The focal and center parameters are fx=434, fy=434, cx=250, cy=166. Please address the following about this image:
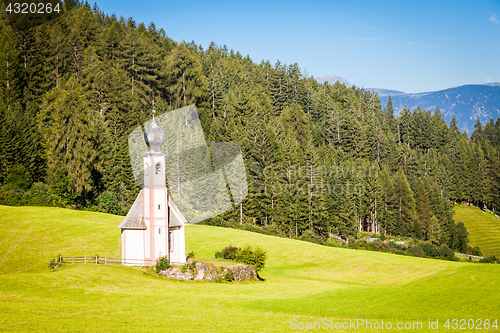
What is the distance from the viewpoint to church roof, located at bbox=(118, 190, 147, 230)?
32219mm

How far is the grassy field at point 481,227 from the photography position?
84.4 meters

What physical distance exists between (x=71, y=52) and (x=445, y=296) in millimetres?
63900

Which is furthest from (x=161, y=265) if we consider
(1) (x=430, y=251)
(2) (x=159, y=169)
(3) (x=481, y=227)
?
(3) (x=481, y=227)

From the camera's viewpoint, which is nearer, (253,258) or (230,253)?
(253,258)

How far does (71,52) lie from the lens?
67.9m

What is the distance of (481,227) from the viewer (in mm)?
96188

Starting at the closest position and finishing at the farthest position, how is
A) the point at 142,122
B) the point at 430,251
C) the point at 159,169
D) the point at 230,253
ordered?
1. the point at 159,169
2. the point at 230,253
3. the point at 430,251
4. the point at 142,122

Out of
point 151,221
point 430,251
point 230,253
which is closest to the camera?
point 151,221

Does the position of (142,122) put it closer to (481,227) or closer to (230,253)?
(230,253)

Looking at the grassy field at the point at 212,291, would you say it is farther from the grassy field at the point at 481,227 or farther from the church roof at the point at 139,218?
the grassy field at the point at 481,227

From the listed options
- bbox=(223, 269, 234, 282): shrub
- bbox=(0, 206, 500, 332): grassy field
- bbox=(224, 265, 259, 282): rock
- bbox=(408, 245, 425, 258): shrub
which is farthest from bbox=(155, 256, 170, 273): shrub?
bbox=(408, 245, 425, 258): shrub

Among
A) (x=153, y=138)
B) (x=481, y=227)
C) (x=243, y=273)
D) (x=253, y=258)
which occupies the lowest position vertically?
(x=481, y=227)

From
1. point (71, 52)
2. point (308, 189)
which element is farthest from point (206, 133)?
point (71, 52)

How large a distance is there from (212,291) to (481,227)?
286 ft
